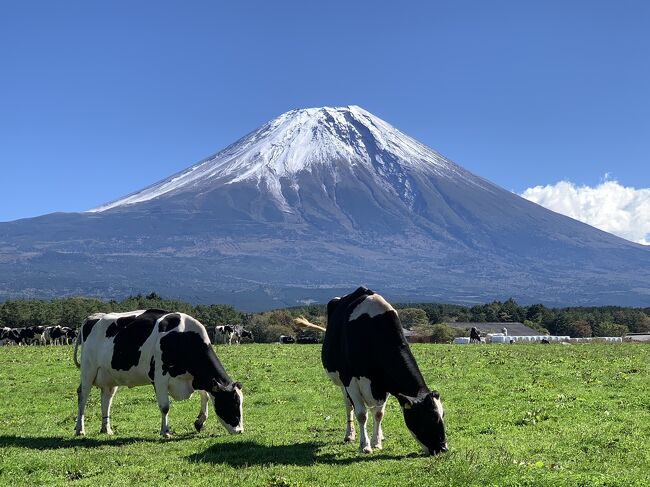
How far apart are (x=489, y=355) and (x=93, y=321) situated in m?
16.7

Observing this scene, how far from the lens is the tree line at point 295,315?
225 ft

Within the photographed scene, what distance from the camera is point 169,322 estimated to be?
14.0 m

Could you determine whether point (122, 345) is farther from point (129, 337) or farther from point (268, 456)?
point (268, 456)

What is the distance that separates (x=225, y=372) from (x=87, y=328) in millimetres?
3082

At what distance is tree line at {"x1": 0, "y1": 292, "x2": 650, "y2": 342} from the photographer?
68688 mm

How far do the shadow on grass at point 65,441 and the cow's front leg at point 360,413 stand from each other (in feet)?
10.2

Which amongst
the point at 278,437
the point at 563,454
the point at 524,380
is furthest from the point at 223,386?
the point at 524,380

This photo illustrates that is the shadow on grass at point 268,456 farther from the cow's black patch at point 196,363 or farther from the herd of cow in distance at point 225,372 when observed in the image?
the cow's black patch at point 196,363

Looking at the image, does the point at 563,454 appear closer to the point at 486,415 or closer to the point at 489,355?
the point at 486,415

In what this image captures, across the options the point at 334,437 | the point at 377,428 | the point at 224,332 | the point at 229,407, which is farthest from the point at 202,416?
the point at 224,332

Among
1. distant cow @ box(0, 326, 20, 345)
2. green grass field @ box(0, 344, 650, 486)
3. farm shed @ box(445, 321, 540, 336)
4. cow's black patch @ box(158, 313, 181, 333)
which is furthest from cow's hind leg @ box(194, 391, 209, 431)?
farm shed @ box(445, 321, 540, 336)

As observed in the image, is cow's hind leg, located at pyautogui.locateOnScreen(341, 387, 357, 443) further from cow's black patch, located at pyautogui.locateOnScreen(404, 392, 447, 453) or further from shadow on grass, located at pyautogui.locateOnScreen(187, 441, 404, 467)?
cow's black patch, located at pyautogui.locateOnScreen(404, 392, 447, 453)

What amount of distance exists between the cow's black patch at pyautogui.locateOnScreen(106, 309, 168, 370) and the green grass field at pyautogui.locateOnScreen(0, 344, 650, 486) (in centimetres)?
128

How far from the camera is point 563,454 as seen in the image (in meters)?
10.1
